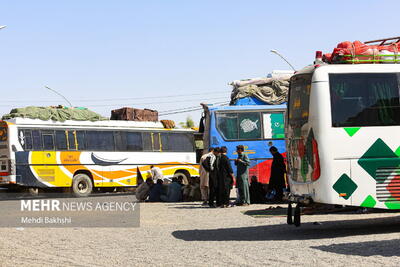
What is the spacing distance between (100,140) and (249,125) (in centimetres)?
815

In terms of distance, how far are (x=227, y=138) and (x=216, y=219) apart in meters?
9.55

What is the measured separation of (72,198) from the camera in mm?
30062

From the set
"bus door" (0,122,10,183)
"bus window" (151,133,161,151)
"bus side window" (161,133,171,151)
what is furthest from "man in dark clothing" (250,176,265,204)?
"bus side window" (161,133,171,151)

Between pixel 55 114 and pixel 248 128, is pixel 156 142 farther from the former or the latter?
pixel 248 128

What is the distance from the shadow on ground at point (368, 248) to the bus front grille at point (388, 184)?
962 millimetres

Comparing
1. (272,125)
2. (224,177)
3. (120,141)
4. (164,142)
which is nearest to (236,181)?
(224,177)

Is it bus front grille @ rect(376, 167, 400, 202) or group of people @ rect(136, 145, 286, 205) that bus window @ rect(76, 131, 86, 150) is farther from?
bus front grille @ rect(376, 167, 400, 202)

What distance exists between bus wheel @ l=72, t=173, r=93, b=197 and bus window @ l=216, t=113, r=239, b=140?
7446 millimetres

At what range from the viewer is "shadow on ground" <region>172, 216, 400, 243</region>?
13195 mm

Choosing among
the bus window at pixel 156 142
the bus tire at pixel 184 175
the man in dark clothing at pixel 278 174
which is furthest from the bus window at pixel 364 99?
the bus tire at pixel 184 175

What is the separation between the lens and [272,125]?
27328mm

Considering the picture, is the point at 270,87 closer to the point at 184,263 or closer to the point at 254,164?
the point at 254,164

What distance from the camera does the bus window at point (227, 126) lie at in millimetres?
27031

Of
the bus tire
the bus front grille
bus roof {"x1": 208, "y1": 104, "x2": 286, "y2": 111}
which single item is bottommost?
the bus tire
